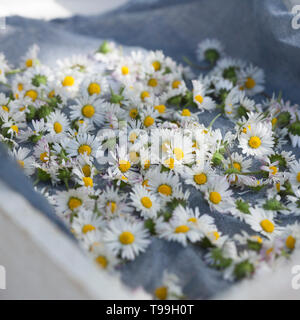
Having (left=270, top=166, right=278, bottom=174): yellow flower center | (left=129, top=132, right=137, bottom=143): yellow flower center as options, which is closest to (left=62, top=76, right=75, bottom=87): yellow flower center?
(left=129, top=132, right=137, bottom=143): yellow flower center

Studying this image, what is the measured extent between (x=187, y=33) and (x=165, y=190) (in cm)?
61

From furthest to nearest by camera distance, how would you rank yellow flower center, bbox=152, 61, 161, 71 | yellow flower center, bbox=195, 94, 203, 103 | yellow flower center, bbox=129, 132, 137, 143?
yellow flower center, bbox=152, 61, 161, 71, yellow flower center, bbox=195, 94, 203, 103, yellow flower center, bbox=129, 132, 137, 143

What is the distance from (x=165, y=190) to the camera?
60 cm

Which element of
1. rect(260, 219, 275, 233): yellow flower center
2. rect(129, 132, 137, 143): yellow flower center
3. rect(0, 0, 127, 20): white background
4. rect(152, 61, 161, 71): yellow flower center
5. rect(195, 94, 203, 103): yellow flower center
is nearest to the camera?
rect(260, 219, 275, 233): yellow flower center

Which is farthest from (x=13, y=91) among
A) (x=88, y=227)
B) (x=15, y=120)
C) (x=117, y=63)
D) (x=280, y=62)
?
(x=280, y=62)

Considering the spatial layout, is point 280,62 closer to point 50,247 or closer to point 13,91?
point 13,91

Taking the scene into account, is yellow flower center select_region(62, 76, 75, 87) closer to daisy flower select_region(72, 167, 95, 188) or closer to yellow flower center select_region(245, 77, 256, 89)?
daisy flower select_region(72, 167, 95, 188)

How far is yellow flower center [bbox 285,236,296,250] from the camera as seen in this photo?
53 centimetres

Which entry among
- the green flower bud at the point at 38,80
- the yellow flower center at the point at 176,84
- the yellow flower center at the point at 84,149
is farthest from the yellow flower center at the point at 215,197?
the green flower bud at the point at 38,80

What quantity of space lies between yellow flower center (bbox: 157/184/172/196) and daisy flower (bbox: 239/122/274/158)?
17 centimetres

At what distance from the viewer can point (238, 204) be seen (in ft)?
1.96

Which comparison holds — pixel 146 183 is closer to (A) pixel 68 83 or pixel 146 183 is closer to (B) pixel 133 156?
(B) pixel 133 156

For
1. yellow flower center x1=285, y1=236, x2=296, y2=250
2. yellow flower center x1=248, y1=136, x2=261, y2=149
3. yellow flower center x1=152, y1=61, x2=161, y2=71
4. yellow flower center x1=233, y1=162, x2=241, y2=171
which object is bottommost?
yellow flower center x1=285, y1=236, x2=296, y2=250

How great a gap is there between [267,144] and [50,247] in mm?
429
